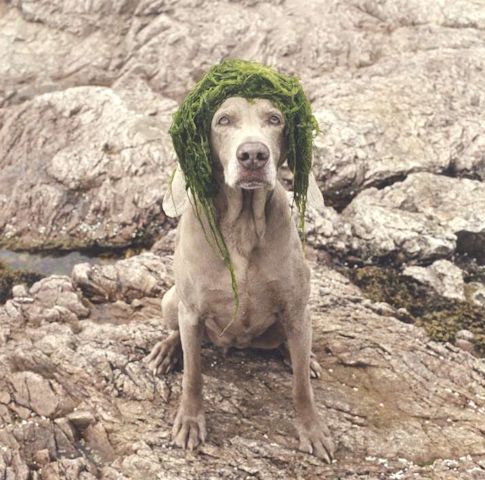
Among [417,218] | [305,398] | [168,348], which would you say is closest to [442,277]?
[417,218]

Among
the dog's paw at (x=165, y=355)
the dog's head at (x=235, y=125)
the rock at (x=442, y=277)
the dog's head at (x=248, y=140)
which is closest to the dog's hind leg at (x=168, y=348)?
the dog's paw at (x=165, y=355)

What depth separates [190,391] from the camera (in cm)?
426

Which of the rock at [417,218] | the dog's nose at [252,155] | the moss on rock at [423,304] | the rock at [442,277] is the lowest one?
the moss on rock at [423,304]

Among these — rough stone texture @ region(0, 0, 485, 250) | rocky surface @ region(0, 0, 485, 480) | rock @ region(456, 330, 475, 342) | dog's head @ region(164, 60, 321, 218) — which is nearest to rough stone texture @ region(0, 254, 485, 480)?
rocky surface @ region(0, 0, 485, 480)

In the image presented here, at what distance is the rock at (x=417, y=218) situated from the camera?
6.39m

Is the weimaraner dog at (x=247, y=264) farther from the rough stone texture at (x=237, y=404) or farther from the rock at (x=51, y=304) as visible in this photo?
the rock at (x=51, y=304)

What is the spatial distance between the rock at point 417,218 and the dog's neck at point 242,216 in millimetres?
2801

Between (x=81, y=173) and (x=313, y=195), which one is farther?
(x=81, y=173)

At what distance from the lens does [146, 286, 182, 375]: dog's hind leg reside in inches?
186

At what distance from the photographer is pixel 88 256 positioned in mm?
7121

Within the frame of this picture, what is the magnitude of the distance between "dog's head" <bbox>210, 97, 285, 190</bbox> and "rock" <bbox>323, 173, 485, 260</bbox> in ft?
9.97

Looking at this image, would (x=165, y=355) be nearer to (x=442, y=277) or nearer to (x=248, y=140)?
(x=248, y=140)

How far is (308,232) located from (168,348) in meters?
2.37

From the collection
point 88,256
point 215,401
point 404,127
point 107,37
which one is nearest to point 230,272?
point 215,401
